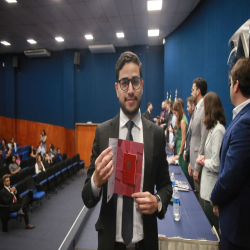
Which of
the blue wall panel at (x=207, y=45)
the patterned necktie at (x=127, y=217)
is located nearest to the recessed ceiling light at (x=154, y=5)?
the blue wall panel at (x=207, y=45)

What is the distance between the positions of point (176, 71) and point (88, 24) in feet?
10.8

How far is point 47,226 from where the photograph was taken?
13.4 feet

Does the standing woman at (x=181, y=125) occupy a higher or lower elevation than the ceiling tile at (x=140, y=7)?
lower

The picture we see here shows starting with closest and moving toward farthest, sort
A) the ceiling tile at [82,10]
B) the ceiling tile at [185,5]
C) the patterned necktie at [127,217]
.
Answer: the patterned necktie at [127,217] → the ceiling tile at [185,5] → the ceiling tile at [82,10]

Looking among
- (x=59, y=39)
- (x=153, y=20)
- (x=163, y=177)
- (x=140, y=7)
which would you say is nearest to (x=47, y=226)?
(x=163, y=177)

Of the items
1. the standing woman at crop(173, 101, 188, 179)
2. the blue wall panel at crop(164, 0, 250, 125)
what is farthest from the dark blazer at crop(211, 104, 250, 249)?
the standing woman at crop(173, 101, 188, 179)

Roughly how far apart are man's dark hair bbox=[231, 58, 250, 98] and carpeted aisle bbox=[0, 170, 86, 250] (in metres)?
3.78

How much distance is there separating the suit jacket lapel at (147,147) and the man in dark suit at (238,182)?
1.86 feet

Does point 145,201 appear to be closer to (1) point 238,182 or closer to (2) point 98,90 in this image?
(1) point 238,182

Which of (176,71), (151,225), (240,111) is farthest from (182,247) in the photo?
(176,71)

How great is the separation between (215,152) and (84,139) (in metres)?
7.62

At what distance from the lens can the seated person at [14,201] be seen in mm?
3939

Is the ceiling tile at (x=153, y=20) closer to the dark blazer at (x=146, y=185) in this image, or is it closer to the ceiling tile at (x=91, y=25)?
the ceiling tile at (x=91, y=25)

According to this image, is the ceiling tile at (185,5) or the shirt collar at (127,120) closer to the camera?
the shirt collar at (127,120)
